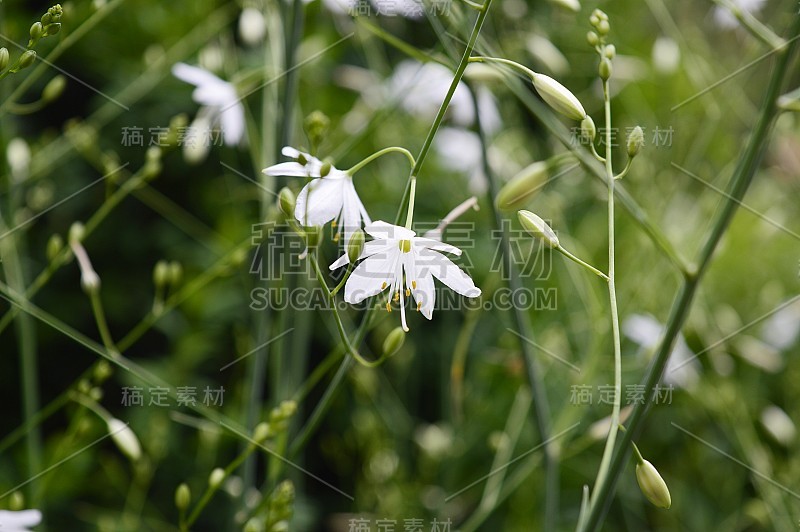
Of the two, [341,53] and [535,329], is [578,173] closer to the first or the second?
[535,329]

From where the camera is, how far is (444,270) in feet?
1.53

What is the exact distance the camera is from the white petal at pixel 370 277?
1.48ft

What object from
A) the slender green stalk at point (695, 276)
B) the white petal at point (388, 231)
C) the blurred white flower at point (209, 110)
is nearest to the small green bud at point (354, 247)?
the white petal at point (388, 231)

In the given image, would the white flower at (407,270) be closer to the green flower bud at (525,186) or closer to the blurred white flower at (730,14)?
the green flower bud at (525,186)

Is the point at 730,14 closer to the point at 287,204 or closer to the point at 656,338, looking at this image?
the point at 656,338

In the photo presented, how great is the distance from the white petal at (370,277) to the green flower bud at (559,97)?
135 millimetres

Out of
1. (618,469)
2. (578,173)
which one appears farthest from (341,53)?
(618,469)

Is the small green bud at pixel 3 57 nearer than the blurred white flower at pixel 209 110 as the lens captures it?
Yes

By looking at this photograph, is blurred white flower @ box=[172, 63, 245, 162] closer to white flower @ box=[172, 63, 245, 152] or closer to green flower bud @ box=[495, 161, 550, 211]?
white flower @ box=[172, 63, 245, 152]

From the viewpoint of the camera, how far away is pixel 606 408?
1.07 metres

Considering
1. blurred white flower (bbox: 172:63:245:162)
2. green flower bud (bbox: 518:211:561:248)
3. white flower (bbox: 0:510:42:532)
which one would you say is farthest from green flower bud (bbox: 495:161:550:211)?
white flower (bbox: 0:510:42:532)

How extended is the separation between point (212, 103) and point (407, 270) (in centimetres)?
36

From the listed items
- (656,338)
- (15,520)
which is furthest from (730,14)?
(15,520)

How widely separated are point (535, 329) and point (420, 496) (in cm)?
31
